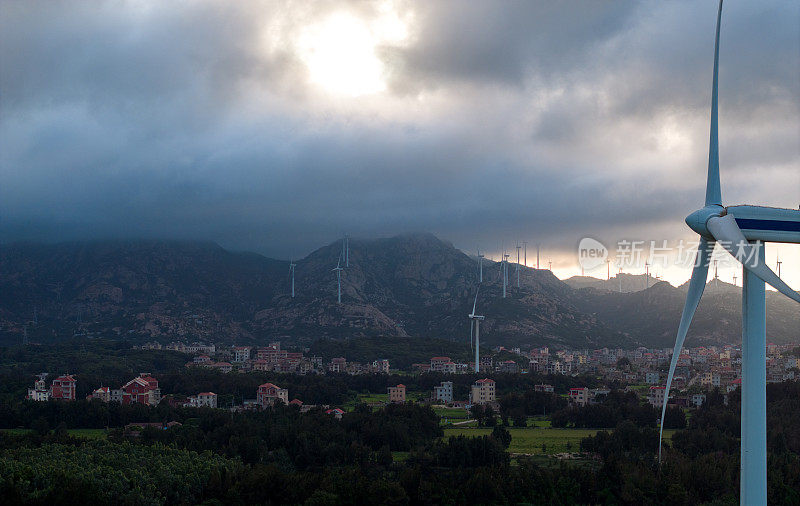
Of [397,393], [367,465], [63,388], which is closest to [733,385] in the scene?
[397,393]

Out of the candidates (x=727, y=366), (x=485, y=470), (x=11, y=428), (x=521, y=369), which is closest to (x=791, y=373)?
(x=727, y=366)

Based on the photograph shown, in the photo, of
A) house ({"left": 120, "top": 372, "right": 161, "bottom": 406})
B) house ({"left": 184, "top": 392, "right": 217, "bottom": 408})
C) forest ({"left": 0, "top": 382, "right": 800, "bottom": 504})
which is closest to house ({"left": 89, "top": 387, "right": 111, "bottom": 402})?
house ({"left": 120, "top": 372, "right": 161, "bottom": 406})

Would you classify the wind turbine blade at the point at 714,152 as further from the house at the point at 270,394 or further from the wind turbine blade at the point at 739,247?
the house at the point at 270,394

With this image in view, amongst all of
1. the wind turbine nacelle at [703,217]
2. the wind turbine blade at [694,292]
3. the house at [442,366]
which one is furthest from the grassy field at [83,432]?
the house at [442,366]

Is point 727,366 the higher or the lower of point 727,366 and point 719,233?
the lower

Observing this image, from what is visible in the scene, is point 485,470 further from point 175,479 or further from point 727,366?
point 727,366
